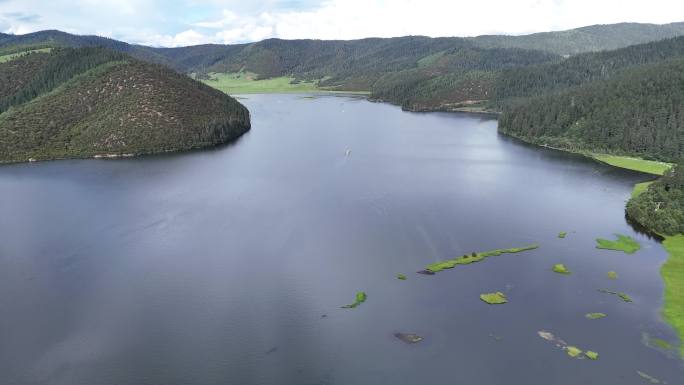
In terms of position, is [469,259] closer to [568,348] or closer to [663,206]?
[568,348]

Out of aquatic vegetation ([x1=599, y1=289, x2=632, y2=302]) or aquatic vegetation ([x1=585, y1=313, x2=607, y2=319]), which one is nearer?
aquatic vegetation ([x1=585, y1=313, x2=607, y2=319])

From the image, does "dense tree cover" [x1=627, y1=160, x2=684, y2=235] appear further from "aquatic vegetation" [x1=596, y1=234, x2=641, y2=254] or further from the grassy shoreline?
"aquatic vegetation" [x1=596, y1=234, x2=641, y2=254]

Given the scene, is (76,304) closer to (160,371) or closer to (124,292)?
(124,292)

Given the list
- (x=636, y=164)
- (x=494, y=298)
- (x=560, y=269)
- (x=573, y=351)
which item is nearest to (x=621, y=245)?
(x=560, y=269)

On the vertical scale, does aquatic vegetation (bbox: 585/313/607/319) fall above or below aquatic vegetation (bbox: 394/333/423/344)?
above

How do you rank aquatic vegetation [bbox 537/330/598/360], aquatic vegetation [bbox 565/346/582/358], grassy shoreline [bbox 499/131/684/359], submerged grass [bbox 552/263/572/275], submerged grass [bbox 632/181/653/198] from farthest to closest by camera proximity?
submerged grass [bbox 632/181/653/198] < submerged grass [bbox 552/263/572/275] < grassy shoreline [bbox 499/131/684/359] < aquatic vegetation [bbox 565/346/582/358] < aquatic vegetation [bbox 537/330/598/360]

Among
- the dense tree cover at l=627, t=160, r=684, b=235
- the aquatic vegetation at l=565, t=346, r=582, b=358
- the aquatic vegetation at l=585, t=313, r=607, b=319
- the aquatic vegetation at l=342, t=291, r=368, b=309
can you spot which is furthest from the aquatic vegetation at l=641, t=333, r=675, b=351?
the dense tree cover at l=627, t=160, r=684, b=235

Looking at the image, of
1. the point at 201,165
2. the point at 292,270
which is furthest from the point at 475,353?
the point at 201,165
